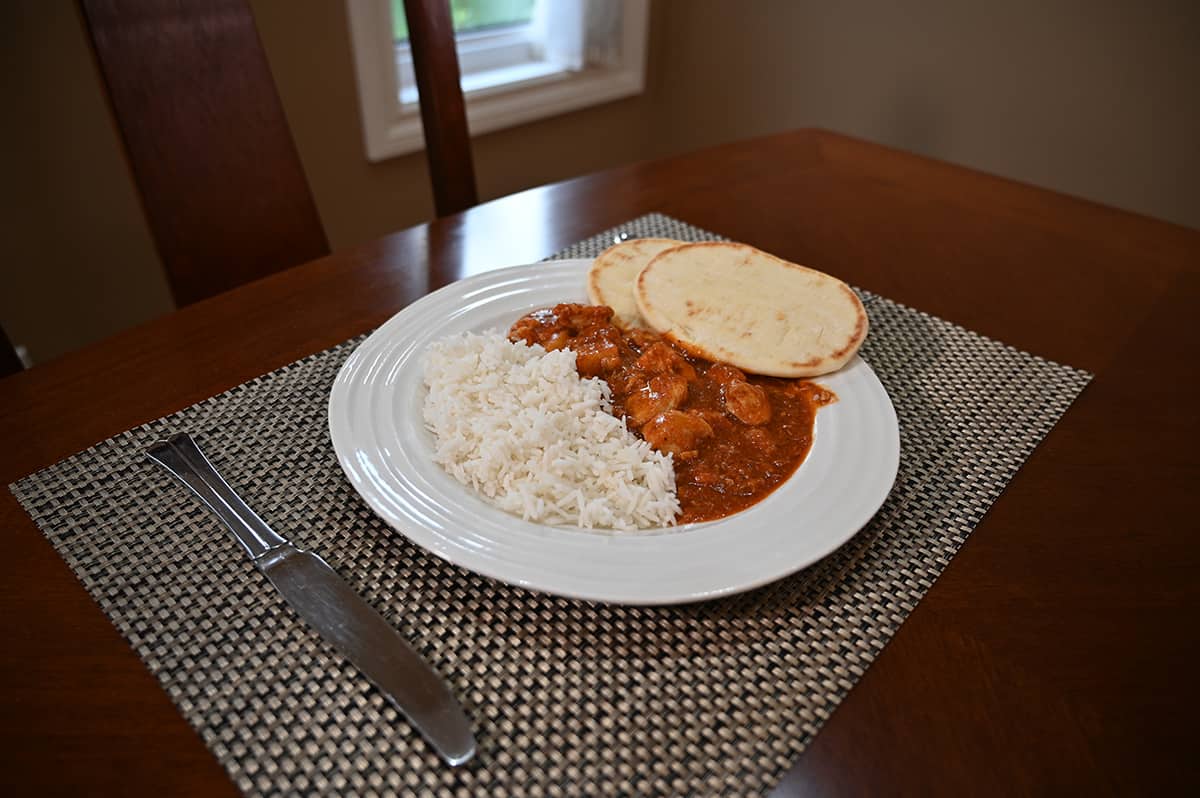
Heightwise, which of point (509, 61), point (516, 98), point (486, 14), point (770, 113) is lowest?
point (770, 113)

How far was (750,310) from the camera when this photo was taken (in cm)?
116

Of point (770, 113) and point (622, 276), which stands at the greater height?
point (622, 276)

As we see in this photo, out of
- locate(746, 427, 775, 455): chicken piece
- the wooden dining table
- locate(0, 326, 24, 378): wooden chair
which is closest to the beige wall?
the wooden dining table

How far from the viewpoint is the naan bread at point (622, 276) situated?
1.20 metres

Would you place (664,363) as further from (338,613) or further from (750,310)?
(338,613)

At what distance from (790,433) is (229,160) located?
1.18m

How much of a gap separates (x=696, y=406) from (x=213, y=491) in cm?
59

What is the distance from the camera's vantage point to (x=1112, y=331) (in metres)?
1.34

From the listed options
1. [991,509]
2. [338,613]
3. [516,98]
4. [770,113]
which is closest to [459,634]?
[338,613]

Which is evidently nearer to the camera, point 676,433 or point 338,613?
point 338,613

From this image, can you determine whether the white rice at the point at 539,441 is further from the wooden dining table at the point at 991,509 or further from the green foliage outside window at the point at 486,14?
the green foliage outside window at the point at 486,14

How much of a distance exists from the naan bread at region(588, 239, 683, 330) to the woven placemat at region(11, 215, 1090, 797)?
0.43 metres

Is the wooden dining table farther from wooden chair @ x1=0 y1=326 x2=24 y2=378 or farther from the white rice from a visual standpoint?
the white rice

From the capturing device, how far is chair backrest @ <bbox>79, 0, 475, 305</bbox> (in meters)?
1.38
